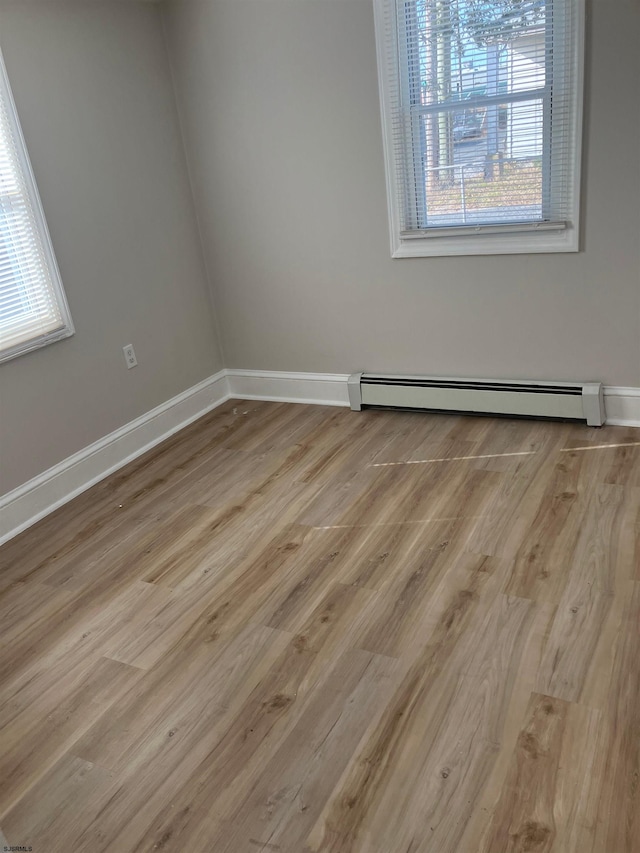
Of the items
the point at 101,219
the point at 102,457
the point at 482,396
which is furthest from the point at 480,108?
the point at 102,457

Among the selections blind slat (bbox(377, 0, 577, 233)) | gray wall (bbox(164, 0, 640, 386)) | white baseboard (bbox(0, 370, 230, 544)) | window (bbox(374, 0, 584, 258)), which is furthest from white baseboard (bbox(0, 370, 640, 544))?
blind slat (bbox(377, 0, 577, 233))

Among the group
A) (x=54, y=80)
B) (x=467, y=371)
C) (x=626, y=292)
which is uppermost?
(x=54, y=80)

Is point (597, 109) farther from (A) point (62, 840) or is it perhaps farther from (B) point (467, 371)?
(A) point (62, 840)

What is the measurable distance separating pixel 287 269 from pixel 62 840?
2.88 m

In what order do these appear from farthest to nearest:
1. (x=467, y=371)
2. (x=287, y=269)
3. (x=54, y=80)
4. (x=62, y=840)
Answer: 1. (x=287, y=269)
2. (x=467, y=371)
3. (x=54, y=80)
4. (x=62, y=840)

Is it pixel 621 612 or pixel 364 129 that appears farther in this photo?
pixel 364 129

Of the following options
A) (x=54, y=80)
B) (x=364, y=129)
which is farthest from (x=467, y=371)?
(x=54, y=80)

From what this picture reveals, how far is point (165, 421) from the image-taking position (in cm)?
384

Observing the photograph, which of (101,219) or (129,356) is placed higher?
(101,219)

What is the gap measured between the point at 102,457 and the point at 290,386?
3.82 ft

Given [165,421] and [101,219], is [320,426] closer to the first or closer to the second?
[165,421]

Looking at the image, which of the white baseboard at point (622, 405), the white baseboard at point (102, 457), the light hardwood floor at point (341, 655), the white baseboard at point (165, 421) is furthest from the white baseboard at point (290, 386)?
the white baseboard at point (622, 405)

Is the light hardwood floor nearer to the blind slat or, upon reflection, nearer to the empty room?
the empty room

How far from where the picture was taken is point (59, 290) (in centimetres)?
316
